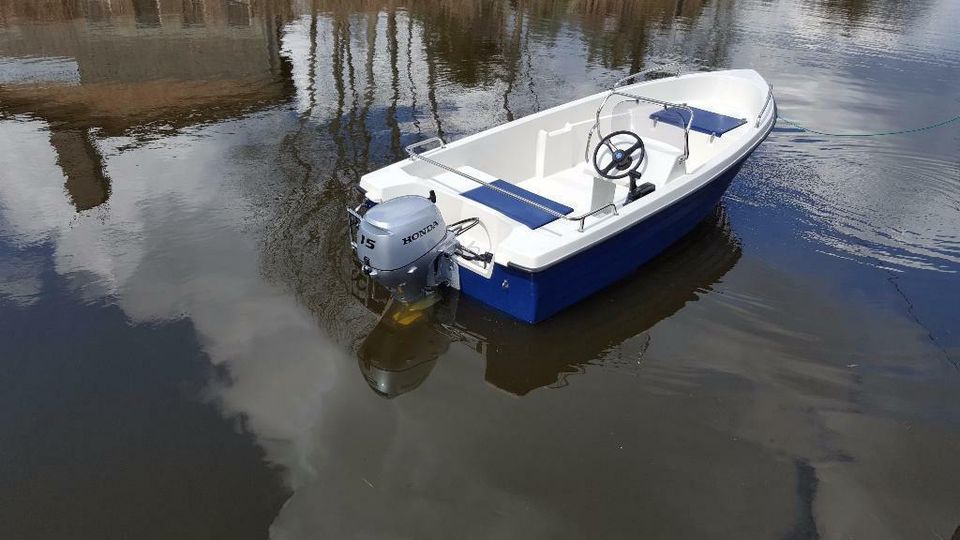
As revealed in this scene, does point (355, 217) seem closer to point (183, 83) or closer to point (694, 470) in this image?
point (694, 470)

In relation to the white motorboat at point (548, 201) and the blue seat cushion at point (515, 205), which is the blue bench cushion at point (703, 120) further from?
the blue seat cushion at point (515, 205)

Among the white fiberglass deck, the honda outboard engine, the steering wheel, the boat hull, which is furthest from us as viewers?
the steering wheel

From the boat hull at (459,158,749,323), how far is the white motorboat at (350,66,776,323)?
1cm

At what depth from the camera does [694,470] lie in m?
4.00

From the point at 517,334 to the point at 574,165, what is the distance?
8.93ft

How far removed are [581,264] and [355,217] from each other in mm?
1830

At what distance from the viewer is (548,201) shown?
18.3 feet

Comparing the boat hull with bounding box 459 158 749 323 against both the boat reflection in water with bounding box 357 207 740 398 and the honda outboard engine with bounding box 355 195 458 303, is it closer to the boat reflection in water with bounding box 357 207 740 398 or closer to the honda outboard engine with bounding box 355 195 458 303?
the boat reflection in water with bounding box 357 207 740 398

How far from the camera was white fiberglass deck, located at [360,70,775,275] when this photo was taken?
4945 millimetres

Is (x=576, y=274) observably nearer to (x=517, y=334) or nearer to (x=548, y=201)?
(x=517, y=334)

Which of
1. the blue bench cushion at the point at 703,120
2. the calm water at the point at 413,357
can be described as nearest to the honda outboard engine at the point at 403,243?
the calm water at the point at 413,357

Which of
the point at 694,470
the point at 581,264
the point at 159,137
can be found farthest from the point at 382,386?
the point at 159,137

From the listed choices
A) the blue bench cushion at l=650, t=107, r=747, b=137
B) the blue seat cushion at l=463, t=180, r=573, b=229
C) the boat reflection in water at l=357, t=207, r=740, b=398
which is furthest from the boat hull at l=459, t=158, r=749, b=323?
the blue bench cushion at l=650, t=107, r=747, b=137

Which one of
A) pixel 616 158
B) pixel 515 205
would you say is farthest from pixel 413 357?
pixel 616 158
